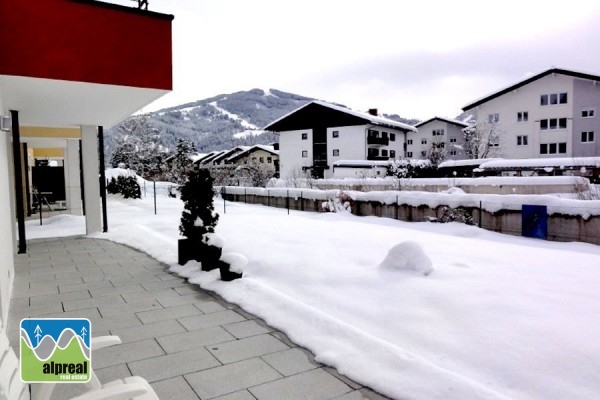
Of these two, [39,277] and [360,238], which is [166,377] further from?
[360,238]

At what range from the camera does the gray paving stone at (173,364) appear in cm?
340

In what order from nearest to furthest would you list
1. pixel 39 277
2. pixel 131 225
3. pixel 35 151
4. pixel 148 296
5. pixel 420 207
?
1. pixel 148 296
2. pixel 39 277
3. pixel 131 225
4. pixel 420 207
5. pixel 35 151

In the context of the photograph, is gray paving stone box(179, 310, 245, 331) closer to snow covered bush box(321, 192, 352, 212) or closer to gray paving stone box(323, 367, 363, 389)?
gray paving stone box(323, 367, 363, 389)

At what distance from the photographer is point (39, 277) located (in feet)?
22.1

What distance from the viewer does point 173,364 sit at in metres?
3.56

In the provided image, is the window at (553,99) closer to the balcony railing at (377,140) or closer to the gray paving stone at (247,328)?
the balcony railing at (377,140)

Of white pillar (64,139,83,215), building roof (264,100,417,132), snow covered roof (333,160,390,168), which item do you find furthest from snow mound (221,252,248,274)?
building roof (264,100,417,132)

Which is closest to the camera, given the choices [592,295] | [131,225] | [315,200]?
[592,295]

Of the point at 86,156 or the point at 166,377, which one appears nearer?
the point at 166,377

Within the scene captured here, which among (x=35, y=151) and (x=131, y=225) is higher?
(x=35, y=151)

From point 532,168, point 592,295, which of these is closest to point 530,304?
point 592,295

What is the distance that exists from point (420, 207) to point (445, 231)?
6.46 feet

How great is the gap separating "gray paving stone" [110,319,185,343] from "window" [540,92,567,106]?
39738 millimetres

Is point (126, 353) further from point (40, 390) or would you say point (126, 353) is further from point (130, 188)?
point (130, 188)
